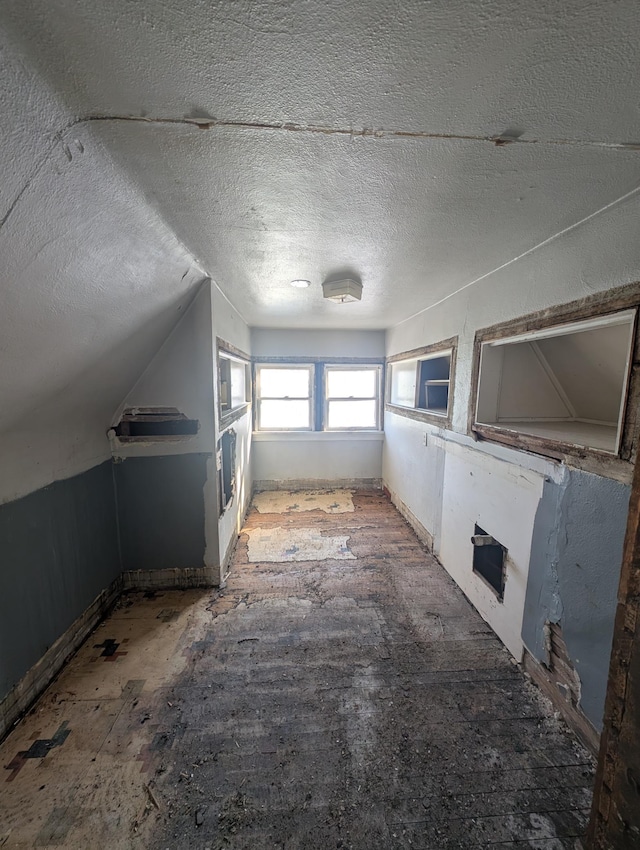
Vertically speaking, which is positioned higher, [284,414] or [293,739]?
[284,414]

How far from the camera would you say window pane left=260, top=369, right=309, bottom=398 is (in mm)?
4801

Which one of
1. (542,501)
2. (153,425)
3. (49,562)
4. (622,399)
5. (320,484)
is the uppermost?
(622,399)

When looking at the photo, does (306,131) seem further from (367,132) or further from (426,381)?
(426,381)

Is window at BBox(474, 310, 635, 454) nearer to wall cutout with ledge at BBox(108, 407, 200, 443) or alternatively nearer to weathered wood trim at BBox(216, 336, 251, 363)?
weathered wood trim at BBox(216, 336, 251, 363)

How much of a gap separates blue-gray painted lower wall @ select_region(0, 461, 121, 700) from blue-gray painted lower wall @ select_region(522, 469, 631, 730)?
107 inches

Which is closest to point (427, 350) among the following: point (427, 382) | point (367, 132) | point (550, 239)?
point (427, 382)

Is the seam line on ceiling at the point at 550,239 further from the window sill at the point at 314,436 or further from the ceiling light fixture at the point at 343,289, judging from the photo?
the window sill at the point at 314,436

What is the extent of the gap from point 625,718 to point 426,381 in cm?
301

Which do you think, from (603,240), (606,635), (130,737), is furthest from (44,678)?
(603,240)

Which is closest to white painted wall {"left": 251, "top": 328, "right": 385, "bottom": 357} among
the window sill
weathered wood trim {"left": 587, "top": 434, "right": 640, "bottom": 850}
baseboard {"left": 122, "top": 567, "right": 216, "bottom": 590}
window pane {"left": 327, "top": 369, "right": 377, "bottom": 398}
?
window pane {"left": 327, "top": 369, "right": 377, "bottom": 398}

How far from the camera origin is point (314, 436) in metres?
4.87

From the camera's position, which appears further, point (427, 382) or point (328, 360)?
point (328, 360)

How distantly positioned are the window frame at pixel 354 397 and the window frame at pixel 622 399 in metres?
2.71

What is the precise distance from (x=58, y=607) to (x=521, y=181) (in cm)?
306
